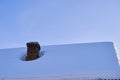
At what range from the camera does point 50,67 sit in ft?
16.2

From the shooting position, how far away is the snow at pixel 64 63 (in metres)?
4.52

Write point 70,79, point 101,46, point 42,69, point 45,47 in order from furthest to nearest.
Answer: point 45,47 → point 101,46 → point 42,69 → point 70,79

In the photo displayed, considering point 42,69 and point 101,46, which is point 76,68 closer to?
point 42,69

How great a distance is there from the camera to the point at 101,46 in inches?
213

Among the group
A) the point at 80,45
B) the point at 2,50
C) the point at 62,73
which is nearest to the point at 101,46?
the point at 80,45

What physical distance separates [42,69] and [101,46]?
1299mm

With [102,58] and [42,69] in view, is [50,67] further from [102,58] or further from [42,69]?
[102,58]

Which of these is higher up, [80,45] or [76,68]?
[80,45]

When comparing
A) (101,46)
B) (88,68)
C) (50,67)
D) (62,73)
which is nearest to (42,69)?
(50,67)

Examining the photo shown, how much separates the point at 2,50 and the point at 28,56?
78cm

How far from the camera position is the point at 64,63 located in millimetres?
4984

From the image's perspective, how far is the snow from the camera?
452 centimetres

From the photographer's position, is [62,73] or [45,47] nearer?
[62,73]

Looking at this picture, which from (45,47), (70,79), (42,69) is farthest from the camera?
(45,47)
